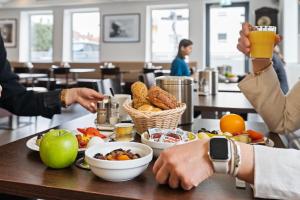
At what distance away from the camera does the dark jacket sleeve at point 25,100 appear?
1.47 meters

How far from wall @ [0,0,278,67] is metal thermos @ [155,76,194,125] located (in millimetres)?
7808

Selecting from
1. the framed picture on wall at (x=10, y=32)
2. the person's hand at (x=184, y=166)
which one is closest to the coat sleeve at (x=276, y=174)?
the person's hand at (x=184, y=166)

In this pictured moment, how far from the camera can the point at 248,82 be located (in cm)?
147

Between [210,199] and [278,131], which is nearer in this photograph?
[210,199]

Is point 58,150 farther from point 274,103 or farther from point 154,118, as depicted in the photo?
point 274,103

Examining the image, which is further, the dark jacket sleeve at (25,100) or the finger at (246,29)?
the dark jacket sleeve at (25,100)

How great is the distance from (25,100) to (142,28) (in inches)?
333

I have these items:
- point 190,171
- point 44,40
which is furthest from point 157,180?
point 44,40

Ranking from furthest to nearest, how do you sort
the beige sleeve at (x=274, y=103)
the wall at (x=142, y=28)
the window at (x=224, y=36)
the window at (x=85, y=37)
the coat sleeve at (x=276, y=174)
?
the window at (x=85, y=37) < the window at (x=224, y=36) < the wall at (x=142, y=28) < the beige sleeve at (x=274, y=103) < the coat sleeve at (x=276, y=174)

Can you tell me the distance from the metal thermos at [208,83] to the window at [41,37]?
865 centimetres

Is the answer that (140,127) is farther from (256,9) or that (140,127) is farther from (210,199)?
(256,9)

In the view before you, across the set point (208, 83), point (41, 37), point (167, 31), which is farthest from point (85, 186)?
point (41, 37)

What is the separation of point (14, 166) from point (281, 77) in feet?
11.3

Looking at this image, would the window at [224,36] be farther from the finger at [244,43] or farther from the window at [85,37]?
the finger at [244,43]
